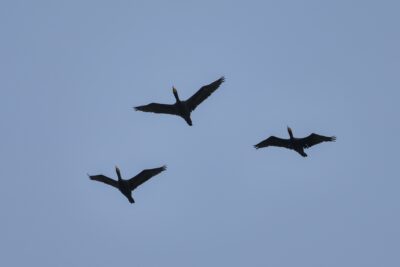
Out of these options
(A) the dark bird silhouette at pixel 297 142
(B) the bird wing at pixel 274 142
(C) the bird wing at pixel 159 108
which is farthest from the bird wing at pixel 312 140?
(C) the bird wing at pixel 159 108

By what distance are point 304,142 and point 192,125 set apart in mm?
6514

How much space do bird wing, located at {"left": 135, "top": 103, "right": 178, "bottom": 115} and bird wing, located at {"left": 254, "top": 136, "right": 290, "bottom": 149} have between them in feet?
17.6

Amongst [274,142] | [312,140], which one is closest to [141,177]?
[274,142]

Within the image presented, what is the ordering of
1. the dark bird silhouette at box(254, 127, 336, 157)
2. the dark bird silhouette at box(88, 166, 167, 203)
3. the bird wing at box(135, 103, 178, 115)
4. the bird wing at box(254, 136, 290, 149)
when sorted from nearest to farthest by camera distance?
the dark bird silhouette at box(88, 166, 167, 203) < the dark bird silhouette at box(254, 127, 336, 157) < the bird wing at box(254, 136, 290, 149) < the bird wing at box(135, 103, 178, 115)

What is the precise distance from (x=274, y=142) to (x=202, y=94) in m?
5.14

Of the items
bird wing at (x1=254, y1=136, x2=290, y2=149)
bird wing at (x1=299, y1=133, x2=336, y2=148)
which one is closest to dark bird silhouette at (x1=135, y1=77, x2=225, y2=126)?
bird wing at (x1=254, y1=136, x2=290, y2=149)

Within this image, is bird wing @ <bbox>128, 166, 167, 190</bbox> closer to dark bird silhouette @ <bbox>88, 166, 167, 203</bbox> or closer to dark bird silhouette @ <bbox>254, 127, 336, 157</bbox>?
dark bird silhouette @ <bbox>88, 166, 167, 203</bbox>

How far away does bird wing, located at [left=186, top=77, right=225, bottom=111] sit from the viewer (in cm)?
3862

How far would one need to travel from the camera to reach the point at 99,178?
1508 inches

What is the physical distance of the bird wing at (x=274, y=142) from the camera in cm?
3941

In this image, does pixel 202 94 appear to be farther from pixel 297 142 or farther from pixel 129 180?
pixel 129 180

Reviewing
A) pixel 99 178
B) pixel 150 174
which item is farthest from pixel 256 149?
pixel 99 178

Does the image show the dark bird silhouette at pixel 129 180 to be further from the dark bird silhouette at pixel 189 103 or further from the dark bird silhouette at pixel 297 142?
the dark bird silhouette at pixel 297 142

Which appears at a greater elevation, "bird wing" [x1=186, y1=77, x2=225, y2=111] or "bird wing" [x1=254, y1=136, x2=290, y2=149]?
"bird wing" [x1=186, y1=77, x2=225, y2=111]
